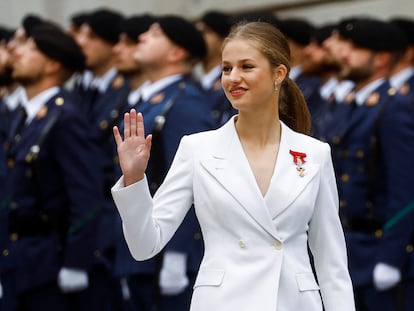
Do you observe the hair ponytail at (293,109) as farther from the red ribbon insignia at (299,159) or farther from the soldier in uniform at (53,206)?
the soldier in uniform at (53,206)

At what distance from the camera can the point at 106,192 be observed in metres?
8.62

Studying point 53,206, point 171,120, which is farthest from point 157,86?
point 53,206

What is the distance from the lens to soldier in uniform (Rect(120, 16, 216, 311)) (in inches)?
291

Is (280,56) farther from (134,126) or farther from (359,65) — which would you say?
(359,65)

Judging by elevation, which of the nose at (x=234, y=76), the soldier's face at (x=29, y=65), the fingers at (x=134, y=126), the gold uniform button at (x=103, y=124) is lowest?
the gold uniform button at (x=103, y=124)

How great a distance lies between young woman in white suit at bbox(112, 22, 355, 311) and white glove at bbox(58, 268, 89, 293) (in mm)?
3157

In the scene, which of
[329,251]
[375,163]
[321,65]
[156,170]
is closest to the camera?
[329,251]

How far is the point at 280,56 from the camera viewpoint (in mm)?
4863

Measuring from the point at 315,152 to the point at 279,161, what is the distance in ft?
0.47

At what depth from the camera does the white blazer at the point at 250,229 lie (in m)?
4.69

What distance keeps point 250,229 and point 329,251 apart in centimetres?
30

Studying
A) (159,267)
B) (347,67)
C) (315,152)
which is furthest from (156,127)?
(315,152)

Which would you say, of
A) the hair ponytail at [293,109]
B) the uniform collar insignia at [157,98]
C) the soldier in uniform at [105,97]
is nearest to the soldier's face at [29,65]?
the soldier in uniform at [105,97]

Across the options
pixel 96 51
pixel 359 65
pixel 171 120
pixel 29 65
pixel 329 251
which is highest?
pixel 329 251
